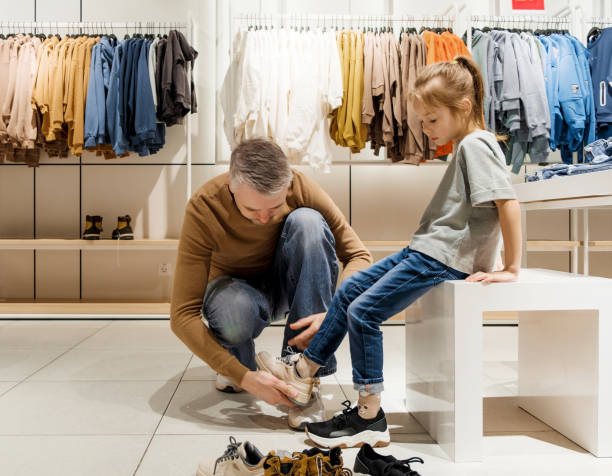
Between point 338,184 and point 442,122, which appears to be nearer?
point 442,122

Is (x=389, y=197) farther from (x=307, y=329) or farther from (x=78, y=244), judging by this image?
(x=307, y=329)

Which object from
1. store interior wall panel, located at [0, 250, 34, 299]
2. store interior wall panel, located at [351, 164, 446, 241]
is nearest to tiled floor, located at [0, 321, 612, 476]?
store interior wall panel, located at [0, 250, 34, 299]

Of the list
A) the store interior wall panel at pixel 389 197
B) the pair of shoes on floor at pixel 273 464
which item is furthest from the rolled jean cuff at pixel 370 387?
the store interior wall panel at pixel 389 197

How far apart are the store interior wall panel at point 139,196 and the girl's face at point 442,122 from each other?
256cm

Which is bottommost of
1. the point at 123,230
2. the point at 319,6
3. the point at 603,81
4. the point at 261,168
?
Answer: the point at 123,230

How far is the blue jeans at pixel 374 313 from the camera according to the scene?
1369mm

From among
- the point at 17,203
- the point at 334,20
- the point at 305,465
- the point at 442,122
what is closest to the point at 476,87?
the point at 442,122

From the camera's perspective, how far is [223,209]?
4.97ft

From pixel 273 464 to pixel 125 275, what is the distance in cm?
288

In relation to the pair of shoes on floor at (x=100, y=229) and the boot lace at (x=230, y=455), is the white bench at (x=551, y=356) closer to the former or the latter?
the boot lace at (x=230, y=455)

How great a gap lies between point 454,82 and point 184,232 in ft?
2.78

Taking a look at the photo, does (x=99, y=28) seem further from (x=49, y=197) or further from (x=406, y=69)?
(x=406, y=69)

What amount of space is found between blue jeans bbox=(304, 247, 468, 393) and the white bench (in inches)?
2.4

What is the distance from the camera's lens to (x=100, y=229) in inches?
136
